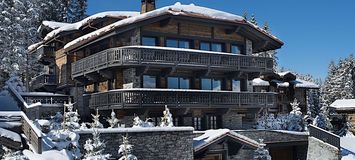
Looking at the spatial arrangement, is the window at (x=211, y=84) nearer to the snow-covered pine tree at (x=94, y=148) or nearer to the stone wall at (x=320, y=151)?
the stone wall at (x=320, y=151)

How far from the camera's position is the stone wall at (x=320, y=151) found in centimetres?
2861

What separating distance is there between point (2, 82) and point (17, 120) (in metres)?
13.5

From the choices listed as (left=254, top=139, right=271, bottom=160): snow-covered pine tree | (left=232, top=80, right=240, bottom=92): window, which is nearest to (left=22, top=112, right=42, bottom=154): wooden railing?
(left=254, top=139, right=271, bottom=160): snow-covered pine tree

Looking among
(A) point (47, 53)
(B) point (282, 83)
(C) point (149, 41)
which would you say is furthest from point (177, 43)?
(B) point (282, 83)

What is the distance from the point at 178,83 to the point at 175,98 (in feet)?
8.92

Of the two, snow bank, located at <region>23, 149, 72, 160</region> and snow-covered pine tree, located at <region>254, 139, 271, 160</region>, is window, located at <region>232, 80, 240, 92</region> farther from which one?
snow bank, located at <region>23, 149, 72, 160</region>

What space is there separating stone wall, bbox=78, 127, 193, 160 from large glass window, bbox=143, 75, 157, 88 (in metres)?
6.00

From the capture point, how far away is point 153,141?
64.9 ft

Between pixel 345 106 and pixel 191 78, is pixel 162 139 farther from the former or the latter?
pixel 345 106

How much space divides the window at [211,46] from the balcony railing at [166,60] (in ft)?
7.21

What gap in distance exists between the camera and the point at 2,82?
106ft

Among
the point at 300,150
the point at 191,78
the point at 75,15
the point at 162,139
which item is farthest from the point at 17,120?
the point at 75,15

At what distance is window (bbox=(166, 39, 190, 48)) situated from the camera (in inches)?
1095

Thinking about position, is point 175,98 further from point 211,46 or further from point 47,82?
point 47,82
